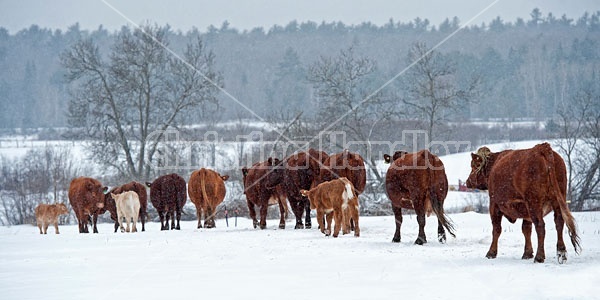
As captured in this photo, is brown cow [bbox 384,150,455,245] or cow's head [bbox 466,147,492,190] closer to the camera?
cow's head [bbox 466,147,492,190]

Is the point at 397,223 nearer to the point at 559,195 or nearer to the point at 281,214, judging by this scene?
the point at 559,195

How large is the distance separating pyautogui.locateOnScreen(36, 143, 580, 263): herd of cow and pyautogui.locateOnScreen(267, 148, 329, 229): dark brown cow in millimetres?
27

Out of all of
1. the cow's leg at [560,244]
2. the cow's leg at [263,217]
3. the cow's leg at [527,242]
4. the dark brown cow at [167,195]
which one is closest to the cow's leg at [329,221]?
the cow's leg at [263,217]

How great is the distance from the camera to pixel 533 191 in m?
10.2

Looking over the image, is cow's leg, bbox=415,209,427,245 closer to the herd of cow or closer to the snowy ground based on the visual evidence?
the herd of cow

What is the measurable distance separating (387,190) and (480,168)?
2.42 meters

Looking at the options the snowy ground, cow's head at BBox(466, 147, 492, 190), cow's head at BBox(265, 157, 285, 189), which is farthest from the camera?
cow's head at BBox(265, 157, 285, 189)

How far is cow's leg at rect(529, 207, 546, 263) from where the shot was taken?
993 cm

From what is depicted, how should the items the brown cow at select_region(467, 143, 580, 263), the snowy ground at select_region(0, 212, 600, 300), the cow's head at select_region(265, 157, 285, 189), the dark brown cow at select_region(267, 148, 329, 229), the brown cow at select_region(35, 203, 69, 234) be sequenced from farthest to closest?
the brown cow at select_region(35, 203, 69, 234) < the cow's head at select_region(265, 157, 285, 189) < the dark brown cow at select_region(267, 148, 329, 229) < the brown cow at select_region(467, 143, 580, 263) < the snowy ground at select_region(0, 212, 600, 300)

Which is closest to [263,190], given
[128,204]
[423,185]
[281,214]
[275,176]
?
[275,176]

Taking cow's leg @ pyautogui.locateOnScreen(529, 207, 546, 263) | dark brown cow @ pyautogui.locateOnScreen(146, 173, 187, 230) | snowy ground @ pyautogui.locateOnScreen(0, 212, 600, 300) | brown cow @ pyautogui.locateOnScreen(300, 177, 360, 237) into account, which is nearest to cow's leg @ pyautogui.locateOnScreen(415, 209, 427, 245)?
snowy ground @ pyautogui.locateOnScreen(0, 212, 600, 300)

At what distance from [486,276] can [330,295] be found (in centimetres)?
220

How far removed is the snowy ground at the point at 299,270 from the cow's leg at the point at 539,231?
212 millimetres

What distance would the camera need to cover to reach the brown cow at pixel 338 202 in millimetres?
14930
